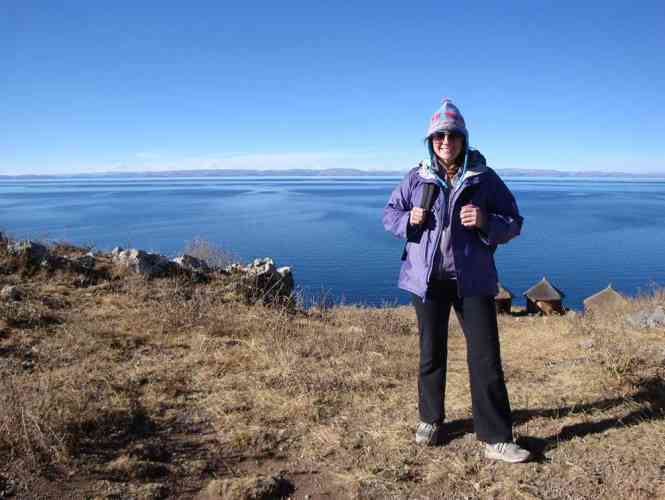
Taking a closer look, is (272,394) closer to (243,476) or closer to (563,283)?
(243,476)

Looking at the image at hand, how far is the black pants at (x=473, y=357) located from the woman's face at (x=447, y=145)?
0.76 m

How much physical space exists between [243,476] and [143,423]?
1.03 m

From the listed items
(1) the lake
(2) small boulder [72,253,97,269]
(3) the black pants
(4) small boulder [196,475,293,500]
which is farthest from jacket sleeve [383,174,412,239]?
(1) the lake

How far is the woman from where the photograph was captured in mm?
2904

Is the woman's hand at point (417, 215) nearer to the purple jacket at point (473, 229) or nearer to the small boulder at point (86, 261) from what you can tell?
the purple jacket at point (473, 229)

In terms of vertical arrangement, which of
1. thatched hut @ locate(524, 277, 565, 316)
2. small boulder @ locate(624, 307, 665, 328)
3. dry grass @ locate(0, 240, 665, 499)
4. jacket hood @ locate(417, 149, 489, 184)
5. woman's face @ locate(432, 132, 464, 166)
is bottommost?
thatched hut @ locate(524, 277, 565, 316)

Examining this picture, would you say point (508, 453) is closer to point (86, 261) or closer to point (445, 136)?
point (445, 136)

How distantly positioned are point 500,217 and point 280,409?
218cm

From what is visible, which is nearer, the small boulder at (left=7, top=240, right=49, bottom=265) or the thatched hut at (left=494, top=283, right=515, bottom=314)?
the small boulder at (left=7, top=240, right=49, bottom=265)

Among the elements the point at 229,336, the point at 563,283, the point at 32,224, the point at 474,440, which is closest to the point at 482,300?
the point at 474,440

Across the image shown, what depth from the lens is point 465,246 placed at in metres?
2.94

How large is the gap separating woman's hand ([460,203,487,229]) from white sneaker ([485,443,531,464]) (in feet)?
4.52

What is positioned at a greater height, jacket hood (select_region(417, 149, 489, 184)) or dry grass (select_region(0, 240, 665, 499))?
jacket hood (select_region(417, 149, 489, 184))

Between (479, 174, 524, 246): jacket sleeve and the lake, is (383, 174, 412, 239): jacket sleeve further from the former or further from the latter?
the lake
